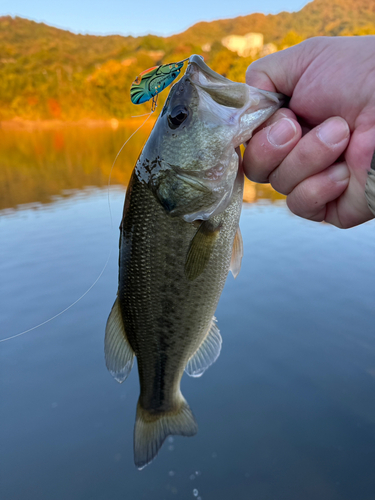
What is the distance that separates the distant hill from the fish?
2492 centimetres

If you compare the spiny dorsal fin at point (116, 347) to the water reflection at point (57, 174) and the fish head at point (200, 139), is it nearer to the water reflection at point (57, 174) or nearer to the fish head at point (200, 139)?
the fish head at point (200, 139)

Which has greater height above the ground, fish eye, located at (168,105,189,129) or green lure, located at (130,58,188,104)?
green lure, located at (130,58,188,104)

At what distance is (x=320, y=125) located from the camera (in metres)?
1.80

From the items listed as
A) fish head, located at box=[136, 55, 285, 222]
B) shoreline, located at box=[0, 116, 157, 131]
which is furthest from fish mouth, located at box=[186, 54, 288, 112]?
shoreline, located at box=[0, 116, 157, 131]

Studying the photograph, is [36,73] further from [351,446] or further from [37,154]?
[351,446]

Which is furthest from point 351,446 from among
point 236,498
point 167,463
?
point 167,463

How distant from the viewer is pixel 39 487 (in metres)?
3.23

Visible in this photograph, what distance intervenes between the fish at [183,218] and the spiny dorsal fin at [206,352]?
15cm

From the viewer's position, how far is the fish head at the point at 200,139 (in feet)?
5.50

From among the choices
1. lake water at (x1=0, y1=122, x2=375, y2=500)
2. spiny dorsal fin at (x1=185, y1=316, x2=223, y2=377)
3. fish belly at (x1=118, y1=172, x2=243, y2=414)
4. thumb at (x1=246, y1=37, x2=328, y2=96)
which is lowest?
lake water at (x1=0, y1=122, x2=375, y2=500)

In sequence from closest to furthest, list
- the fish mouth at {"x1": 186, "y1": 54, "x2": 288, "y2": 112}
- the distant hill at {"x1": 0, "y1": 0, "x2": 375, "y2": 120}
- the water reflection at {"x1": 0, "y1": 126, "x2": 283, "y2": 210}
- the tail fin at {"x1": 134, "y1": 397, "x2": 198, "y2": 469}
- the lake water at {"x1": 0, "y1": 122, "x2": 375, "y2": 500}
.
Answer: the fish mouth at {"x1": 186, "y1": 54, "x2": 288, "y2": 112}, the tail fin at {"x1": 134, "y1": 397, "x2": 198, "y2": 469}, the lake water at {"x1": 0, "y1": 122, "x2": 375, "y2": 500}, the water reflection at {"x1": 0, "y1": 126, "x2": 283, "y2": 210}, the distant hill at {"x1": 0, "y1": 0, "x2": 375, "y2": 120}

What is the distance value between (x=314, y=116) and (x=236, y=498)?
10.8 ft

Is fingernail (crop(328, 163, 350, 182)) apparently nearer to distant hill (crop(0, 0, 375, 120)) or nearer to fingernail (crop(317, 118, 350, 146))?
fingernail (crop(317, 118, 350, 146))

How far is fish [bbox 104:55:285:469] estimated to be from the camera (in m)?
1.70
